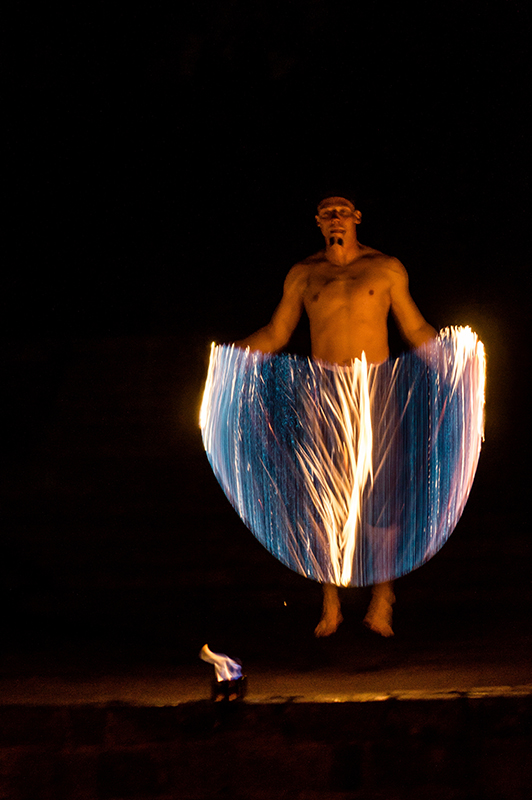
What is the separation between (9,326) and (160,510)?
165 cm

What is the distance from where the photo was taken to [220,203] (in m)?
5.37

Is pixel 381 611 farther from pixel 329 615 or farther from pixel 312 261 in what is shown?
pixel 312 261

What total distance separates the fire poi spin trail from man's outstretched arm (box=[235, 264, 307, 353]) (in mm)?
75

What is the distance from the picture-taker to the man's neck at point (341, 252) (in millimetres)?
4086

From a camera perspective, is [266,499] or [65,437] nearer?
[266,499]

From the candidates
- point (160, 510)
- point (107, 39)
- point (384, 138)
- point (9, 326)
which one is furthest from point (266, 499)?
point (107, 39)

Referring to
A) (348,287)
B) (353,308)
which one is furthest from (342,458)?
(348,287)

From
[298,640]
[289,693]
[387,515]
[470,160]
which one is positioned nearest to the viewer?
[289,693]

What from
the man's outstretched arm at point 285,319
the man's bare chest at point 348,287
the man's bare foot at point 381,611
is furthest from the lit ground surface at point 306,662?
the man's bare chest at point 348,287

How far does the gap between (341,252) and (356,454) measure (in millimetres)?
1058

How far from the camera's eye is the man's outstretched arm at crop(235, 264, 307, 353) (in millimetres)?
4203

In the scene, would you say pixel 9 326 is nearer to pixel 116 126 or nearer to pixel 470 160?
pixel 116 126

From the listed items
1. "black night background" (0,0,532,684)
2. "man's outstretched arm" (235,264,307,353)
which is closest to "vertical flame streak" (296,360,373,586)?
"man's outstretched arm" (235,264,307,353)

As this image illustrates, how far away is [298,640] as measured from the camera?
14.6ft
